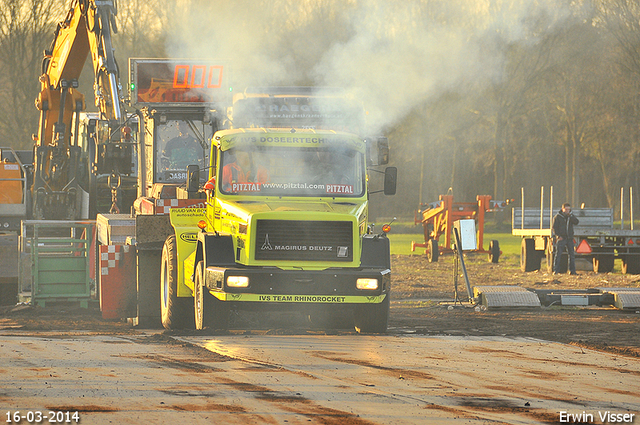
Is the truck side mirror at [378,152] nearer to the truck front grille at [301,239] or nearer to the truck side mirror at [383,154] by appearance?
the truck side mirror at [383,154]

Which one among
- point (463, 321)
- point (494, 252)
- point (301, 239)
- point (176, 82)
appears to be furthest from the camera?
point (494, 252)

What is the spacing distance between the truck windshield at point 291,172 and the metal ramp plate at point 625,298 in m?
5.47

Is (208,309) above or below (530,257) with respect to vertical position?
below

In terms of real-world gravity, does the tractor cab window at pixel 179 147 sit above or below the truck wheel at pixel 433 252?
above

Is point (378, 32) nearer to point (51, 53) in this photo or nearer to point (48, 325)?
point (51, 53)

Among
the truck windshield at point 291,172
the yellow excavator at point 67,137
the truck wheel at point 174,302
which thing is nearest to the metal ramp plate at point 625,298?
the truck windshield at point 291,172

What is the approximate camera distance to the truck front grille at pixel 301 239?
11.3m

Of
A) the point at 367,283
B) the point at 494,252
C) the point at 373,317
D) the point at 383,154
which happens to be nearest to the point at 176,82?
the point at 383,154

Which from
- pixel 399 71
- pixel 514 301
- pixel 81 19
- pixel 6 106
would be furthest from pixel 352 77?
pixel 6 106

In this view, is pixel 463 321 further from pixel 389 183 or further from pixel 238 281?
pixel 238 281

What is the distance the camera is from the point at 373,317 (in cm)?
1213

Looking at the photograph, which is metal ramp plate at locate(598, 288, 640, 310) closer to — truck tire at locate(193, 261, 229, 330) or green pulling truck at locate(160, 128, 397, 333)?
green pulling truck at locate(160, 128, 397, 333)

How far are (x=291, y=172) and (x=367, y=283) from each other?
181cm

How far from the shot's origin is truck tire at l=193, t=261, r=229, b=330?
11703 mm
